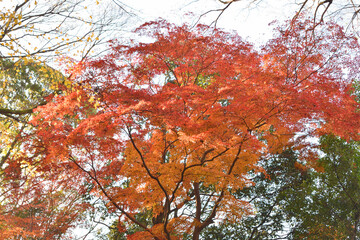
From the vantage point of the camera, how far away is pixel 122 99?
5789 millimetres

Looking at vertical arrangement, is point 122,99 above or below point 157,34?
below

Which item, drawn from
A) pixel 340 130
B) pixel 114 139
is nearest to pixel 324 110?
pixel 340 130

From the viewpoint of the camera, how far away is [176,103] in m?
6.10

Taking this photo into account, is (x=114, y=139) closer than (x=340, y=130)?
Yes

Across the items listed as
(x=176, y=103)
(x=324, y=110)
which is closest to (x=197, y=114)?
(x=176, y=103)

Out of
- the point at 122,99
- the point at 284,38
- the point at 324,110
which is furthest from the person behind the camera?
the point at 284,38

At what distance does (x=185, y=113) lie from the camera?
6.97 m

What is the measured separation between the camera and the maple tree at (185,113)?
606 cm

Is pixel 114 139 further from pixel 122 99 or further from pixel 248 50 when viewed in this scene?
pixel 248 50

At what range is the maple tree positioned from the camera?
606 cm

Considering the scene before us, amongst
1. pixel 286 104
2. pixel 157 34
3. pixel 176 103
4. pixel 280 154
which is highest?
pixel 157 34

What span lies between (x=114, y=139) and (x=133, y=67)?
1.87m

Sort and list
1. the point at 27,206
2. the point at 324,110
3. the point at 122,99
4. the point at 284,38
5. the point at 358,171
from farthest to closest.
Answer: the point at 358,171 → the point at 27,206 → the point at 284,38 → the point at 324,110 → the point at 122,99

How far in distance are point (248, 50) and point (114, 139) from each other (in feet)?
13.7
